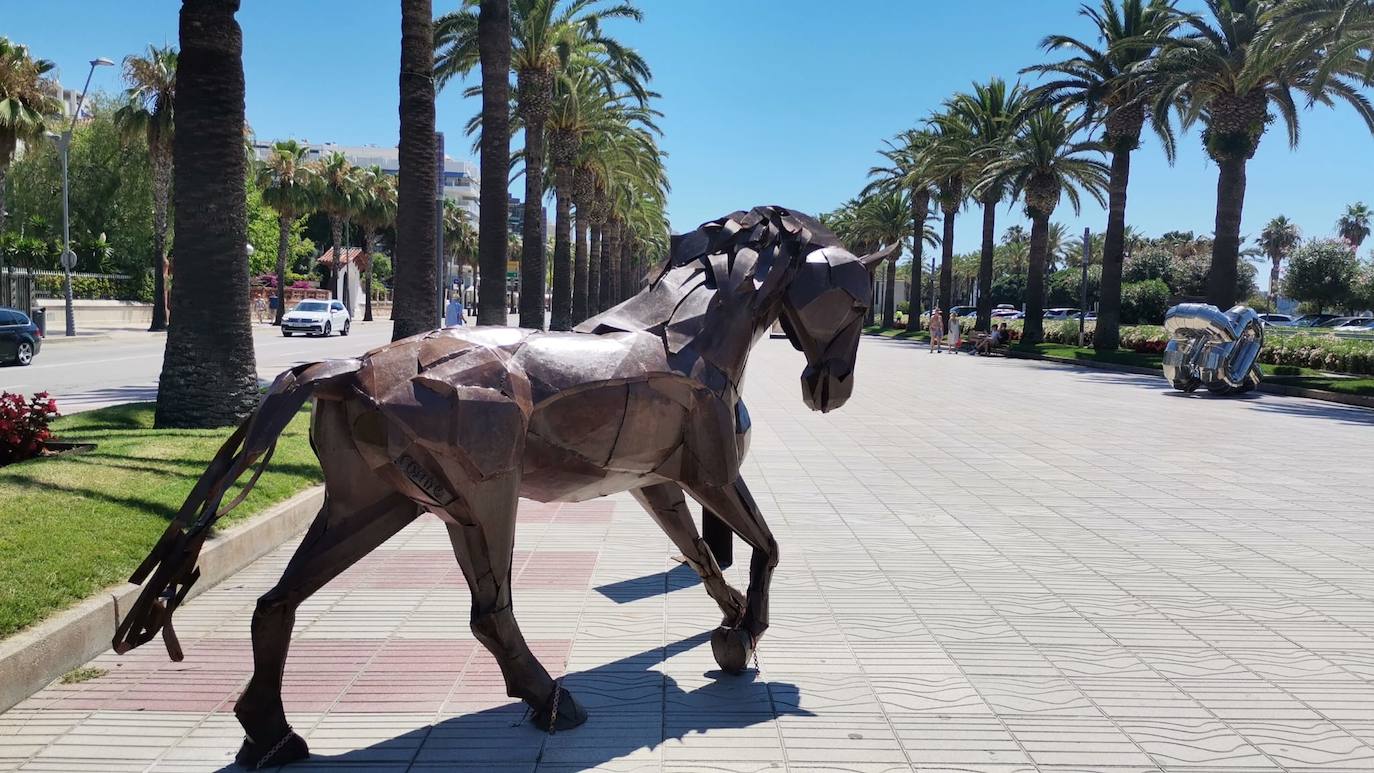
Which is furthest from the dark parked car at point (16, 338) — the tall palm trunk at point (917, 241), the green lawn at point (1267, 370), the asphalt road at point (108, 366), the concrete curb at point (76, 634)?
the tall palm trunk at point (917, 241)

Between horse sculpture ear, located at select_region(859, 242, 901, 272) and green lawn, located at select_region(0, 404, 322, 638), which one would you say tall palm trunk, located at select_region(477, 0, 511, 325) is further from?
horse sculpture ear, located at select_region(859, 242, 901, 272)

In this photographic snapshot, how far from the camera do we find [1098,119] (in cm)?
3138

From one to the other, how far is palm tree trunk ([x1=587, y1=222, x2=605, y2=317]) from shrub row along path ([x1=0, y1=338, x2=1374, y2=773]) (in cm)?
3700

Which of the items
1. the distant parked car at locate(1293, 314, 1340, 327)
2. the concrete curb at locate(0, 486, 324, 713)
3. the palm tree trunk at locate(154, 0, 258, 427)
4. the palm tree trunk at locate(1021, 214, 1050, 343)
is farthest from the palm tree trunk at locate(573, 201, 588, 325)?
the distant parked car at locate(1293, 314, 1340, 327)

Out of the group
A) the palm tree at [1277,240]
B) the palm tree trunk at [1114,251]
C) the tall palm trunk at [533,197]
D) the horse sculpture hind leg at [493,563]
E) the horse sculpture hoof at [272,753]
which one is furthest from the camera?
the palm tree at [1277,240]

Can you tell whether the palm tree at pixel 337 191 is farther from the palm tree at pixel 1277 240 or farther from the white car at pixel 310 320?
the palm tree at pixel 1277 240

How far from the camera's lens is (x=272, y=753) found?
135 inches

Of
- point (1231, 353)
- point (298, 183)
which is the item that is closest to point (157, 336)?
point (298, 183)

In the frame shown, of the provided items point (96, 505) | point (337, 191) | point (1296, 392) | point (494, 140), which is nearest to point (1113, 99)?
point (1296, 392)

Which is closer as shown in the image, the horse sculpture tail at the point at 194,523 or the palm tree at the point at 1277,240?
the horse sculpture tail at the point at 194,523

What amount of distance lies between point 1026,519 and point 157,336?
3588 cm

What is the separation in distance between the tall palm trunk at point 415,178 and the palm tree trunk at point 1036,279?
98.1ft

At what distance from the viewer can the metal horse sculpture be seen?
10.5ft

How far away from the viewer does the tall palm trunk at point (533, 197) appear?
77.9 feet
